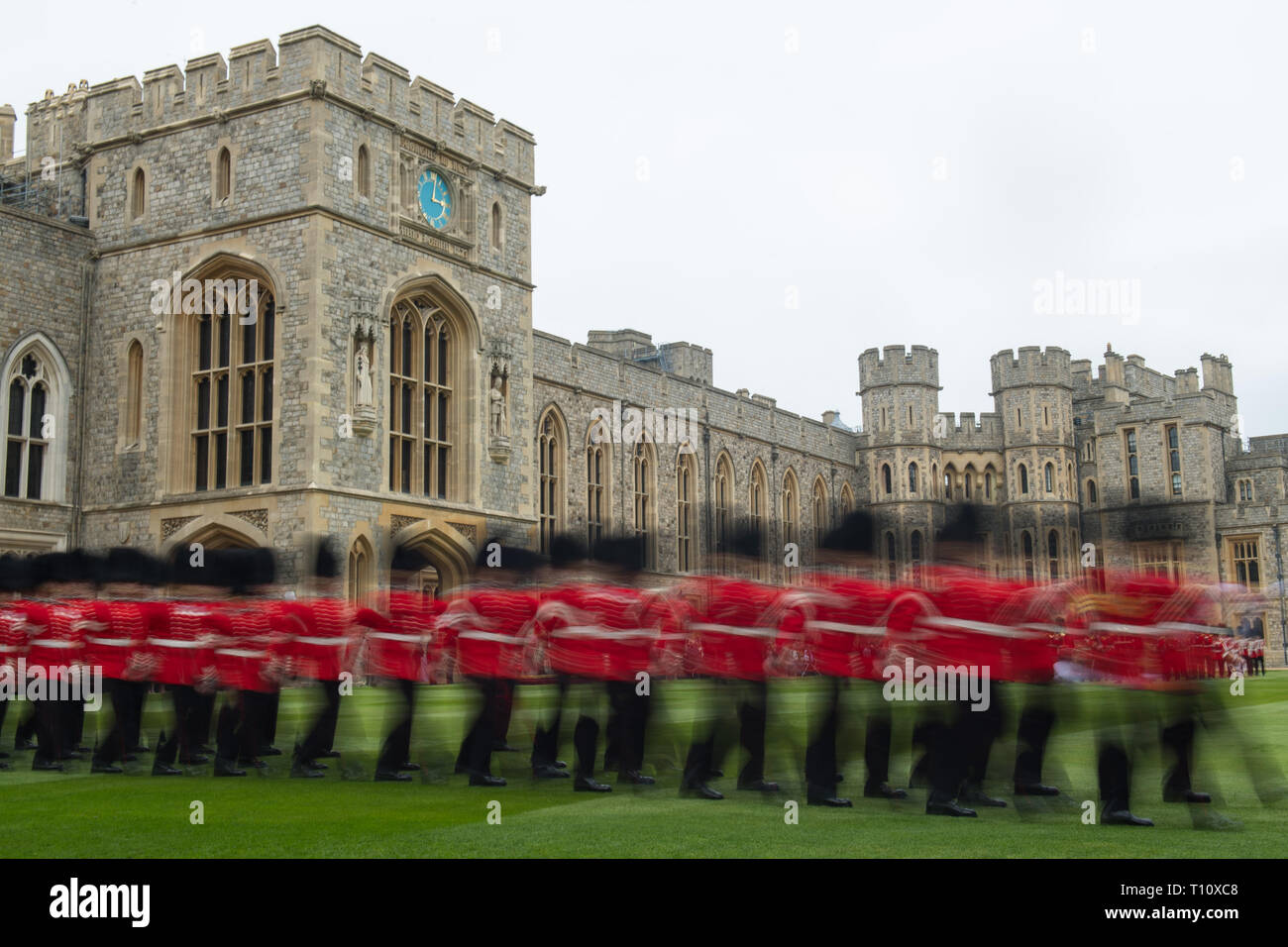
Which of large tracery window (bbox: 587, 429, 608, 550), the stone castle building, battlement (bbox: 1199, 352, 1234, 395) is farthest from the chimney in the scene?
battlement (bbox: 1199, 352, 1234, 395)

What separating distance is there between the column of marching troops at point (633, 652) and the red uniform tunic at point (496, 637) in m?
0.02

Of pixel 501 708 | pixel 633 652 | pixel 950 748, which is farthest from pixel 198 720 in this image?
pixel 950 748

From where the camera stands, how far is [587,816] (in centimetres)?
768

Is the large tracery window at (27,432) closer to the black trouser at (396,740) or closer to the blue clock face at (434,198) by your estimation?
the blue clock face at (434,198)

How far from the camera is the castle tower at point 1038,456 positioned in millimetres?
46906

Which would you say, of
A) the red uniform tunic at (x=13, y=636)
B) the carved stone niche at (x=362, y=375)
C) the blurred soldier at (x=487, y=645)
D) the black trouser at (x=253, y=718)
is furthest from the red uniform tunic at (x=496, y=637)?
the carved stone niche at (x=362, y=375)

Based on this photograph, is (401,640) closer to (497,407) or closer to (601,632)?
(601,632)

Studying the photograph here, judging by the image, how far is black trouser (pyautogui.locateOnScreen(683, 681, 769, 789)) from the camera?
864 centimetres

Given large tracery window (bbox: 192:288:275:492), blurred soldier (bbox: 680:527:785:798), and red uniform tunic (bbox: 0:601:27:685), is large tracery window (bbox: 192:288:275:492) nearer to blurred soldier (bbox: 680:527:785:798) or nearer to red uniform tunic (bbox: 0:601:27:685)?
red uniform tunic (bbox: 0:601:27:685)

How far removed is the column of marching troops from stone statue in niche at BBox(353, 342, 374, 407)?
907 cm

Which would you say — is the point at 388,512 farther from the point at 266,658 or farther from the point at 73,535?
the point at 266,658

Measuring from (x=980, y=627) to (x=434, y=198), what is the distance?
56.8 feet

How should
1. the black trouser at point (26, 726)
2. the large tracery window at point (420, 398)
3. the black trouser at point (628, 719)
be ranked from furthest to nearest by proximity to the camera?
the large tracery window at point (420, 398), the black trouser at point (26, 726), the black trouser at point (628, 719)

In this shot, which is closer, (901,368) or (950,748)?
(950,748)
